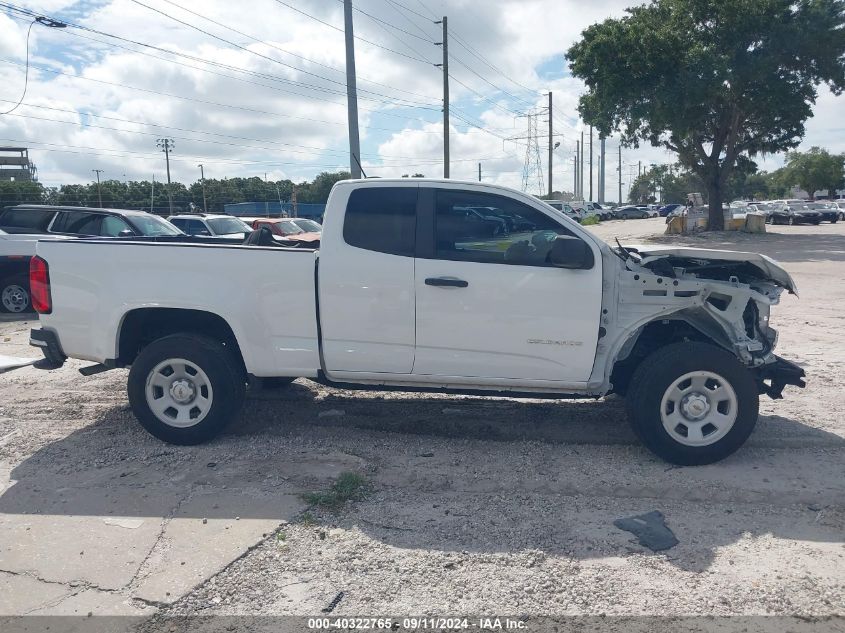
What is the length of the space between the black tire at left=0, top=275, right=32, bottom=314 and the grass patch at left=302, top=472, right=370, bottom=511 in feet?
33.5

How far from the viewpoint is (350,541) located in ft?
13.4

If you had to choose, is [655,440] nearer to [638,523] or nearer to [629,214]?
[638,523]

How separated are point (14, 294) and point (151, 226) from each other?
104 inches

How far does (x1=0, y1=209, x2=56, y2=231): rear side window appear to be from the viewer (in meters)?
12.8

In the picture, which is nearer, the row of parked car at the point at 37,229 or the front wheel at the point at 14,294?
the row of parked car at the point at 37,229

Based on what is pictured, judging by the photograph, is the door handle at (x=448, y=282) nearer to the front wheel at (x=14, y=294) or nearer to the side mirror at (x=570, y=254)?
the side mirror at (x=570, y=254)

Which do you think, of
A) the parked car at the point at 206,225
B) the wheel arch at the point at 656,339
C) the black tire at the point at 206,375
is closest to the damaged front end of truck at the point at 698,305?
the wheel arch at the point at 656,339

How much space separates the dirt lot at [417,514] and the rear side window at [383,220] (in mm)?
1595

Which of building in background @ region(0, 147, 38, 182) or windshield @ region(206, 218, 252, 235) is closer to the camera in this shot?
windshield @ region(206, 218, 252, 235)

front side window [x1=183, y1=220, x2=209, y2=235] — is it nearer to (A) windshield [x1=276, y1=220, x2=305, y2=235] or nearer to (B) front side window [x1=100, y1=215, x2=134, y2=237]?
(A) windshield [x1=276, y1=220, x2=305, y2=235]

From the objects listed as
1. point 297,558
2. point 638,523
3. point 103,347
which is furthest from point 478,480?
point 103,347

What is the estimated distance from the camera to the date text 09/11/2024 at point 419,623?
3281mm

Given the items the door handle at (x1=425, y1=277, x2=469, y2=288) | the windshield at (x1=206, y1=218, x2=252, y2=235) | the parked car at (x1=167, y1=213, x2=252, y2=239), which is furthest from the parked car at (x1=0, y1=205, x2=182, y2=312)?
the door handle at (x1=425, y1=277, x2=469, y2=288)

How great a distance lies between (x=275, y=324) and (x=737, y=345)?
3428 mm
